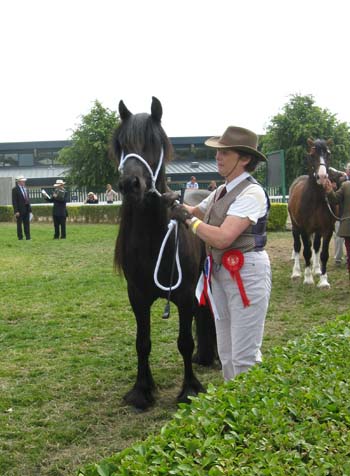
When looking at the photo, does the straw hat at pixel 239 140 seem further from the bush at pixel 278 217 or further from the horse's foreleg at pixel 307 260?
the bush at pixel 278 217

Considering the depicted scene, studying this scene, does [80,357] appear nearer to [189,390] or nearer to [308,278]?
[189,390]

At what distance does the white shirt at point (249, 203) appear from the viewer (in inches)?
136

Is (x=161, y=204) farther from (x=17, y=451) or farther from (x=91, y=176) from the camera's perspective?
(x=91, y=176)

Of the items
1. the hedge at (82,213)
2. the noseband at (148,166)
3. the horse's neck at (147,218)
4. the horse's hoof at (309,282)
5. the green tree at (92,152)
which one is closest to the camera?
the noseband at (148,166)

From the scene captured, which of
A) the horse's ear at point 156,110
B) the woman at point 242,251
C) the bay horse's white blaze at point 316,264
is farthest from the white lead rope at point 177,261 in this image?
the bay horse's white blaze at point 316,264

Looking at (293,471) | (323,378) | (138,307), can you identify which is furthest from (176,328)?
(293,471)

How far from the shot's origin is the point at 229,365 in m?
3.87

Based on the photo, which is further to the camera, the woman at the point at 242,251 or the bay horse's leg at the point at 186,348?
the bay horse's leg at the point at 186,348

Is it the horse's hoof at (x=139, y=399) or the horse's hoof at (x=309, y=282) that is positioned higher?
the horse's hoof at (x=309, y=282)

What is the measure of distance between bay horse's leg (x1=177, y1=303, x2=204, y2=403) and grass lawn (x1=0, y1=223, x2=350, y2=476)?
15cm

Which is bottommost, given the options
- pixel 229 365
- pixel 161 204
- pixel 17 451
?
pixel 17 451

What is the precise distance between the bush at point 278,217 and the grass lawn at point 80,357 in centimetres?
868

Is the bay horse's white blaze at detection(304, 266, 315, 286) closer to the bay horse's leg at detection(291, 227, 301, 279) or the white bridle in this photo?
the bay horse's leg at detection(291, 227, 301, 279)

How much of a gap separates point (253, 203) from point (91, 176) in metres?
34.1
